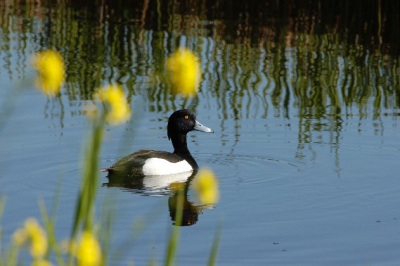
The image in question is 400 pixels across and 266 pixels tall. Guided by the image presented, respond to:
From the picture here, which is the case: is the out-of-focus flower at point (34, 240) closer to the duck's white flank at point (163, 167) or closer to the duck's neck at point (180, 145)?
the duck's white flank at point (163, 167)

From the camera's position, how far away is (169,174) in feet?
34.3

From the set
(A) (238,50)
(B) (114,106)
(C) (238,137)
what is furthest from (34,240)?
(A) (238,50)

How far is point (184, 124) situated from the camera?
1098 cm

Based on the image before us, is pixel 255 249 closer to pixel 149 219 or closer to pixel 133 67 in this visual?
pixel 149 219

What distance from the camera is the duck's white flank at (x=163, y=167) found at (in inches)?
395

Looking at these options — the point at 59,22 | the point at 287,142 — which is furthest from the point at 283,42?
the point at 287,142

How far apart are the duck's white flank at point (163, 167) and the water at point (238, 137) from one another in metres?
0.32

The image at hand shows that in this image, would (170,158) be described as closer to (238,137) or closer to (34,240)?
(238,137)

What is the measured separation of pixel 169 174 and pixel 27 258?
14.0 ft

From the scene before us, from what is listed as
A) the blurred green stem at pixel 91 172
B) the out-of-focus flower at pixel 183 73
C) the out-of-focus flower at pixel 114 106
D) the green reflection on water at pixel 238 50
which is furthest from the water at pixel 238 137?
the out-of-focus flower at pixel 183 73

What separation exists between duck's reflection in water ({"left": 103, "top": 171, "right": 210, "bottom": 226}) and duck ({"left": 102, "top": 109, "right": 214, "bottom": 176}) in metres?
0.07

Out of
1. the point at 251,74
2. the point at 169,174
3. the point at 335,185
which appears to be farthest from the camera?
the point at 251,74

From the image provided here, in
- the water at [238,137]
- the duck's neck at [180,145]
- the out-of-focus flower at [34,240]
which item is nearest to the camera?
the out-of-focus flower at [34,240]

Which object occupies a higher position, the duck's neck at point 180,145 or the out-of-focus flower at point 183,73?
the out-of-focus flower at point 183,73
